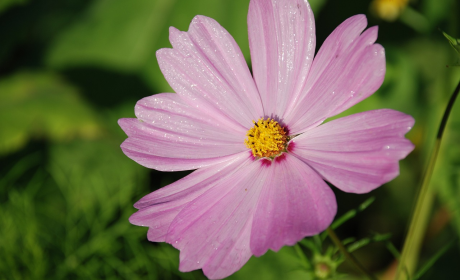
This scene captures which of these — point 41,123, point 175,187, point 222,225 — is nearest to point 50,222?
point 41,123

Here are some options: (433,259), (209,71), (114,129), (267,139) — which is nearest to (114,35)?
(114,129)

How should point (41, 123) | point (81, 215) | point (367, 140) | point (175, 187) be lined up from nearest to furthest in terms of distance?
point (367, 140) < point (175, 187) < point (81, 215) < point (41, 123)

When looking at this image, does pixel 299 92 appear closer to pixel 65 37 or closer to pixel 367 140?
pixel 367 140

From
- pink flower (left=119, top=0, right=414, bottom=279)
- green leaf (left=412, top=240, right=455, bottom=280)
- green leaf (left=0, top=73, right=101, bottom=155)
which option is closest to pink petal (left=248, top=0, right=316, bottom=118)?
pink flower (left=119, top=0, right=414, bottom=279)

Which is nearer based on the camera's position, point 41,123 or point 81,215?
point 81,215

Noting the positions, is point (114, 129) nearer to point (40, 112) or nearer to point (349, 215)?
point (40, 112)
